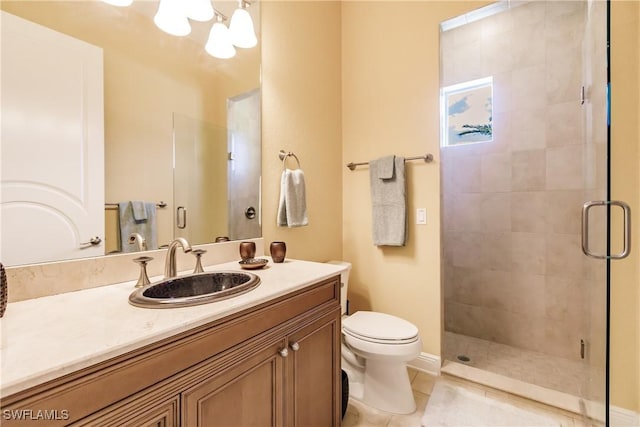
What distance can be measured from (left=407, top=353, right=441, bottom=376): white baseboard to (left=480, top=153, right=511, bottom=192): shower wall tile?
1429mm

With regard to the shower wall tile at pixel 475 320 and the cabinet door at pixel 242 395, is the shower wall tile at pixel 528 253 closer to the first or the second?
the shower wall tile at pixel 475 320

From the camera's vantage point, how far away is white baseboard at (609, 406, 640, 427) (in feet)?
4.25

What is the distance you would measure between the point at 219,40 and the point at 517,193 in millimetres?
2382

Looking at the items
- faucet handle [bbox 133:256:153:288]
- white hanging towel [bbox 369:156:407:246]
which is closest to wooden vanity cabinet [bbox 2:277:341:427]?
faucet handle [bbox 133:256:153:288]

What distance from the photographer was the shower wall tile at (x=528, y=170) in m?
2.15

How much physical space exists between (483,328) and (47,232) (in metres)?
2.91

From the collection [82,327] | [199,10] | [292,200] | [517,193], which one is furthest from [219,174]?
[517,193]

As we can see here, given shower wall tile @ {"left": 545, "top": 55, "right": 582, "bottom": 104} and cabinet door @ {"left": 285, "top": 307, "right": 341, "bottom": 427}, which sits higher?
shower wall tile @ {"left": 545, "top": 55, "right": 582, "bottom": 104}

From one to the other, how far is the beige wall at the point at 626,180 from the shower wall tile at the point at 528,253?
87 cm

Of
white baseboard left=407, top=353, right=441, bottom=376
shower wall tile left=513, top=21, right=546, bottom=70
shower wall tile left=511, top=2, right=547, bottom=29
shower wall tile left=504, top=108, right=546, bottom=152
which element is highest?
shower wall tile left=511, top=2, right=547, bottom=29

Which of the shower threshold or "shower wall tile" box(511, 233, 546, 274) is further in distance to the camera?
"shower wall tile" box(511, 233, 546, 274)

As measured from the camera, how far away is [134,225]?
1125 millimetres

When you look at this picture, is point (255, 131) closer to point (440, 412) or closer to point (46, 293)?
point (46, 293)

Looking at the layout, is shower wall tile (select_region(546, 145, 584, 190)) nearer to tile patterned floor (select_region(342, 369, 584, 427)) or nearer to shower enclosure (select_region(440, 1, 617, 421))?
shower enclosure (select_region(440, 1, 617, 421))
